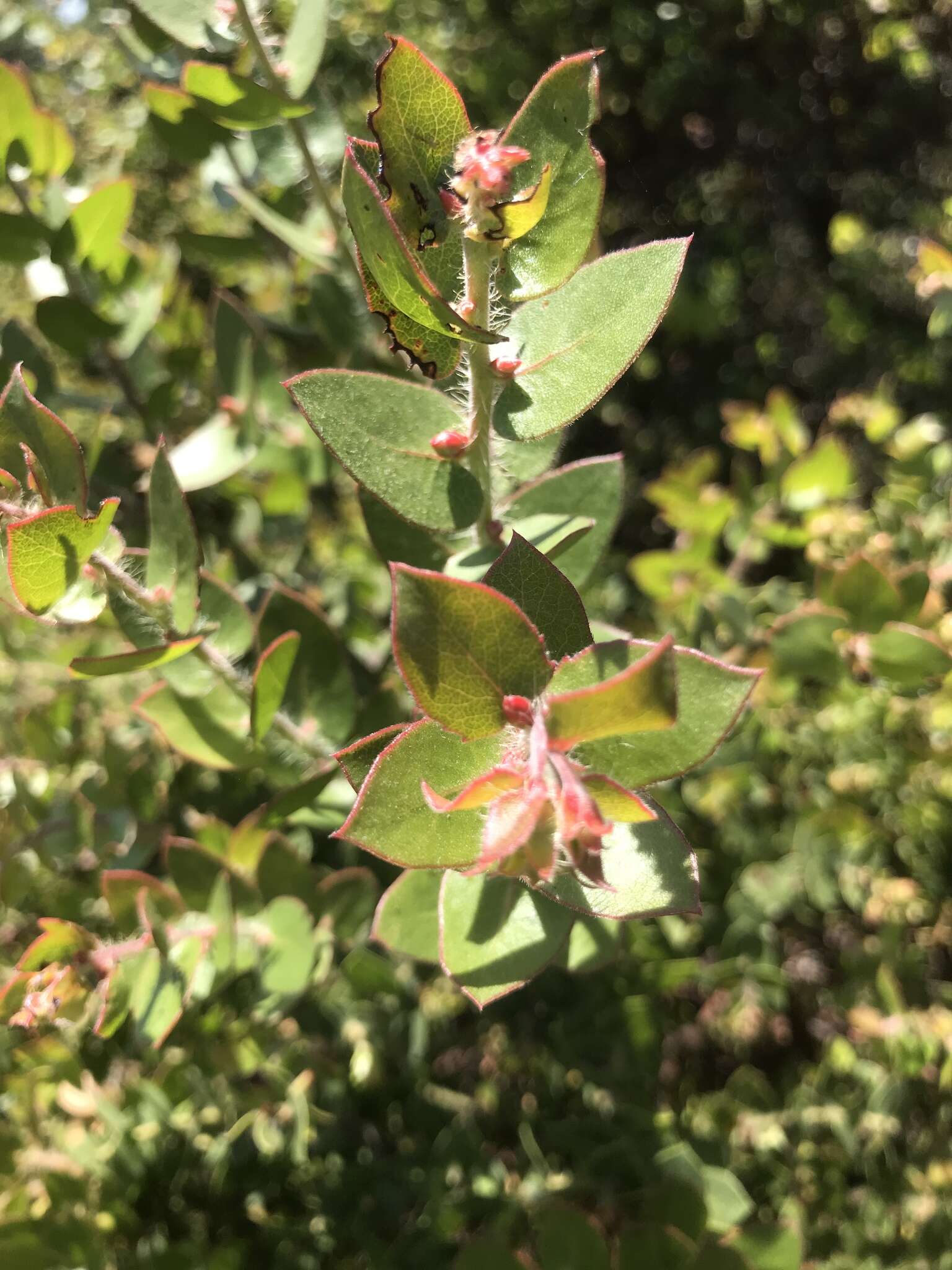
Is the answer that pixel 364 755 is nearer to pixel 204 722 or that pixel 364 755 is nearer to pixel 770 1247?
pixel 204 722

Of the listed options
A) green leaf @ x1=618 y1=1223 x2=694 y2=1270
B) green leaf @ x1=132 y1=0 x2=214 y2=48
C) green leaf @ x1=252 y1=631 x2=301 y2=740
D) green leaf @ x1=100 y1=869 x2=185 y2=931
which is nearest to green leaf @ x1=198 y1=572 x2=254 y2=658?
green leaf @ x1=252 y1=631 x2=301 y2=740

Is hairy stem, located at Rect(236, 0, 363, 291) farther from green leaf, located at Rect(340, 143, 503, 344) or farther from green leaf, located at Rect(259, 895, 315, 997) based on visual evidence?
green leaf, located at Rect(259, 895, 315, 997)

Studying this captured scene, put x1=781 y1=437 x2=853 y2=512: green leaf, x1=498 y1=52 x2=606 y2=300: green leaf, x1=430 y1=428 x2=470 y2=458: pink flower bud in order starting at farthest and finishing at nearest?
x1=781 y1=437 x2=853 y2=512: green leaf, x1=430 y1=428 x2=470 y2=458: pink flower bud, x1=498 y1=52 x2=606 y2=300: green leaf

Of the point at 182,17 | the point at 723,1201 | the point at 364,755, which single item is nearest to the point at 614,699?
the point at 364,755

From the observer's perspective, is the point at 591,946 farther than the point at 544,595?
Yes

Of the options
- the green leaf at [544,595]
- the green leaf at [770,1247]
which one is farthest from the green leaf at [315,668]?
the green leaf at [770,1247]

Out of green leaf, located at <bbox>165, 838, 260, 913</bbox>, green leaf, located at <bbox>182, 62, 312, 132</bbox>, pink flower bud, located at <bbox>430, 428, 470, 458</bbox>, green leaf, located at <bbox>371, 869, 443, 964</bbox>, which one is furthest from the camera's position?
green leaf, located at <bbox>165, 838, 260, 913</bbox>

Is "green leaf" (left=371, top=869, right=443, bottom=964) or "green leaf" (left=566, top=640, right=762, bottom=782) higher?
"green leaf" (left=566, top=640, right=762, bottom=782)
